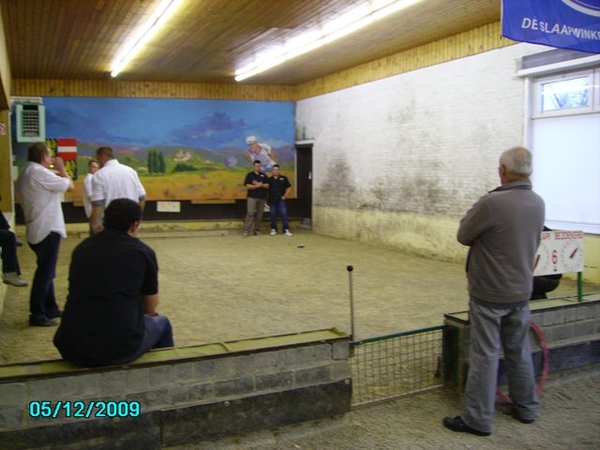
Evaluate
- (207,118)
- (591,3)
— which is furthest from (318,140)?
(591,3)

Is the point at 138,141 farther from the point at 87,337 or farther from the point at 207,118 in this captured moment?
the point at 87,337

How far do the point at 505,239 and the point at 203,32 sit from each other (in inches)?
303

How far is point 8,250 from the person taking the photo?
5.97 meters

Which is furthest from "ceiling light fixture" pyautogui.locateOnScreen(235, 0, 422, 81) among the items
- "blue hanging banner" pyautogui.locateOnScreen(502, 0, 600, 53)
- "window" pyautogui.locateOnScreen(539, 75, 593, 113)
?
"blue hanging banner" pyautogui.locateOnScreen(502, 0, 600, 53)

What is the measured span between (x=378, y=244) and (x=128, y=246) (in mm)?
9699

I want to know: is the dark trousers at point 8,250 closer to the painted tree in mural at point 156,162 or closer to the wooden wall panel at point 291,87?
the wooden wall panel at point 291,87

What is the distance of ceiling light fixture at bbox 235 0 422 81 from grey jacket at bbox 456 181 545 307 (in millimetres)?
5149

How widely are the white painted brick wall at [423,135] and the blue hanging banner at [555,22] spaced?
3.36 m

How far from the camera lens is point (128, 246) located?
3127 mm

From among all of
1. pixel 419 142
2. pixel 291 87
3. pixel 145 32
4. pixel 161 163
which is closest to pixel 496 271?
pixel 419 142

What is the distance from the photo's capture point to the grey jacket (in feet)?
11.4

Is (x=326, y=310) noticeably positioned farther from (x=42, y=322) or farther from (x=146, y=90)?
(x=146, y=90)

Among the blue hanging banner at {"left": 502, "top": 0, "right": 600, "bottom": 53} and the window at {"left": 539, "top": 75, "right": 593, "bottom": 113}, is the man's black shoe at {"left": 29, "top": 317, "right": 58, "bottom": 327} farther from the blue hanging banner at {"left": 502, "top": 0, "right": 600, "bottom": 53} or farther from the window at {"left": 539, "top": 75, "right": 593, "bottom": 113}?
the window at {"left": 539, "top": 75, "right": 593, "bottom": 113}

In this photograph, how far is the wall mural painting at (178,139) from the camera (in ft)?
46.7
